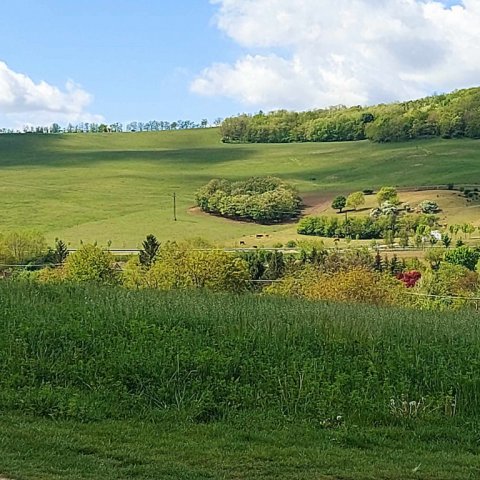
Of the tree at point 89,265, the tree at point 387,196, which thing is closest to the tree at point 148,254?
the tree at point 89,265

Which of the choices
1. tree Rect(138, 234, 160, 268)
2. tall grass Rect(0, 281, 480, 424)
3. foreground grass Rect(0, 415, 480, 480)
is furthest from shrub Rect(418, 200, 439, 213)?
foreground grass Rect(0, 415, 480, 480)

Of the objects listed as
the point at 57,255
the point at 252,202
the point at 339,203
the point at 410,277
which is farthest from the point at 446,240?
the point at 57,255

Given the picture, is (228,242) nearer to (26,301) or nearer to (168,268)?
(168,268)

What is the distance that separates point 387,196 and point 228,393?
123 metres

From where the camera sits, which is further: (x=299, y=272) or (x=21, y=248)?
(x=21, y=248)

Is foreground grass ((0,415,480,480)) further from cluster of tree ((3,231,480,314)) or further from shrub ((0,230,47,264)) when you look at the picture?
shrub ((0,230,47,264))

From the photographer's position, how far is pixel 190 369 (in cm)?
1129

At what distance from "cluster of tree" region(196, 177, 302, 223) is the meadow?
12056 cm

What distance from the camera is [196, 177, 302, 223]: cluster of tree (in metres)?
136

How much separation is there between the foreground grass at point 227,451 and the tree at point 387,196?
122 m

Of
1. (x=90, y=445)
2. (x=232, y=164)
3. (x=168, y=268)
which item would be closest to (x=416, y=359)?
(x=90, y=445)

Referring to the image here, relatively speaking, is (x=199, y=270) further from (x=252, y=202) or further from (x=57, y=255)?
(x=252, y=202)

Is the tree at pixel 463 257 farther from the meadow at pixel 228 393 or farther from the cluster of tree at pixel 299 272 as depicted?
the meadow at pixel 228 393

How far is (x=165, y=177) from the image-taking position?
557 ft
